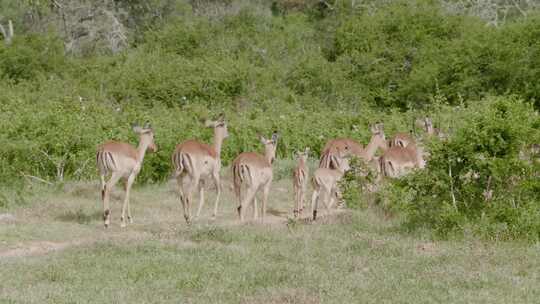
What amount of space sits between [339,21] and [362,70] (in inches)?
205

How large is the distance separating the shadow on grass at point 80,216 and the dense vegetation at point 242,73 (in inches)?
93.8

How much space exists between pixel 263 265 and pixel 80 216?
4618 millimetres

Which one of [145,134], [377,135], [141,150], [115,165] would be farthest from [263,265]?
[377,135]

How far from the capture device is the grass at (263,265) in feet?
24.0

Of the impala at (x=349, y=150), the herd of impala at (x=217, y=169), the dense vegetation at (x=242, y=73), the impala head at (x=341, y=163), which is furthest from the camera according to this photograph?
the dense vegetation at (x=242, y=73)

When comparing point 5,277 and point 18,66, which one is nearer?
point 5,277

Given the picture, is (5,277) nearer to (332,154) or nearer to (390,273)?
(390,273)

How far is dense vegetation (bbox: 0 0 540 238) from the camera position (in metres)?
16.2

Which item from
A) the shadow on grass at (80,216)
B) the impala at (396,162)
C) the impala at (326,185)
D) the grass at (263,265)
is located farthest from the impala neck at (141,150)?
the impala at (396,162)

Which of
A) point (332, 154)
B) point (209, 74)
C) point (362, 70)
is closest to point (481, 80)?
point (362, 70)

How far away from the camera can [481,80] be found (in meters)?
26.1

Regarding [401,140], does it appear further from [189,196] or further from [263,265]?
[263,265]

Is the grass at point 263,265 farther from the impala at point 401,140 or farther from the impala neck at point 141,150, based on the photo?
the impala at point 401,140

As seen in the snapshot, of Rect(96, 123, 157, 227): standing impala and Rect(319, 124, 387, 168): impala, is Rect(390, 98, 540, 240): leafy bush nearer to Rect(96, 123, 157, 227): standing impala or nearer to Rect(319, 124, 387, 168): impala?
Rect(319, 124, 387, 168): impala
